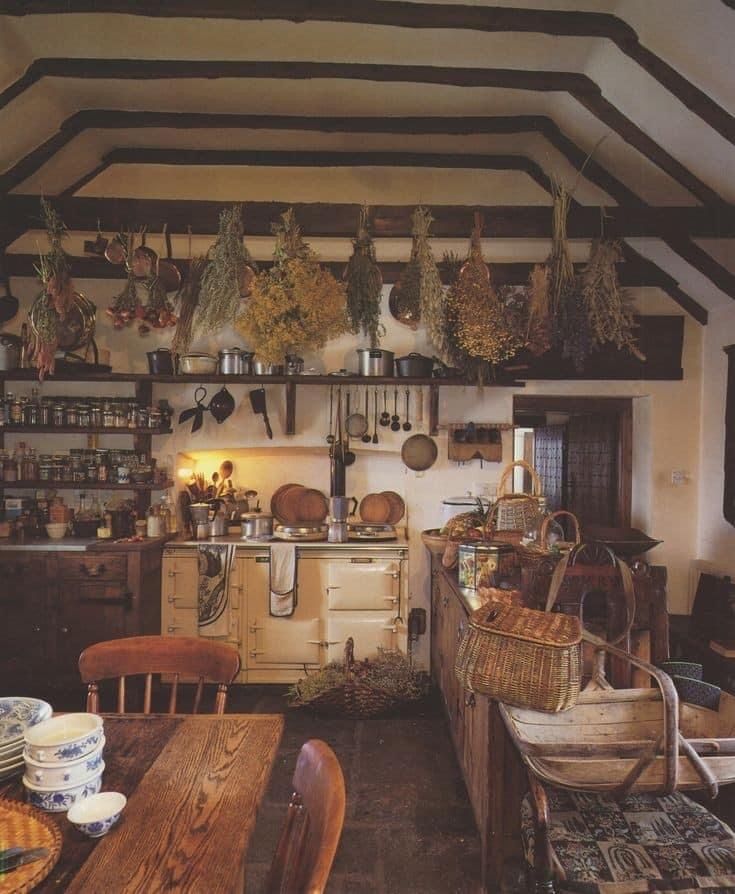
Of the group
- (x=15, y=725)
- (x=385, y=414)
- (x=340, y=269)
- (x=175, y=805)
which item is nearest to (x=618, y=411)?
(x=385, y=414)

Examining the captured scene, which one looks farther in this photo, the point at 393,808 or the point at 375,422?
the point at 375,422

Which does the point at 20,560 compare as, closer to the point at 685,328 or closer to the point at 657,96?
the point at 657,96

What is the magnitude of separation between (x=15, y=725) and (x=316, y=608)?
2.71 meters

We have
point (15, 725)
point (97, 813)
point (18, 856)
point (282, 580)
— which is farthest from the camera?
point (282, 580)

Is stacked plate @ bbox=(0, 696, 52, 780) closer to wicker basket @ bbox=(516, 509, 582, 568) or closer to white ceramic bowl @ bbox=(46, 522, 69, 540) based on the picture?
wicker basket @ bbox=(516, 509, 582, 568)

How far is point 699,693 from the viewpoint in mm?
2133

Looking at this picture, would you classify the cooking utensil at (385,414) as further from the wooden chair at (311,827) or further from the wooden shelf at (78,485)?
the wooden chair at (311,827)

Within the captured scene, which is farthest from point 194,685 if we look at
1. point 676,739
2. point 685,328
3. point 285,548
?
point 685,328

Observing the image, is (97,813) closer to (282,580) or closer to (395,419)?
(282,580)

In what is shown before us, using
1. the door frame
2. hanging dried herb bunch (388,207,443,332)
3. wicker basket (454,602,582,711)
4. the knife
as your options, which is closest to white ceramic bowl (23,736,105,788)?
the knife

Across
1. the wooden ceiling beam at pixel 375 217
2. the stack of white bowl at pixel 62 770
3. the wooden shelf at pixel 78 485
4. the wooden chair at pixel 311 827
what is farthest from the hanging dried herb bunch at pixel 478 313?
the stack of white bowl at pixel 62 770

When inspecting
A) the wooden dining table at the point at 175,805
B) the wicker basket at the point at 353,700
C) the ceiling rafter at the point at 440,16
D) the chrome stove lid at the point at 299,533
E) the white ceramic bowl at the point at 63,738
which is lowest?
the wicker basket at the point at 353,700

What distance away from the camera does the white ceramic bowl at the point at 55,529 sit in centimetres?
420

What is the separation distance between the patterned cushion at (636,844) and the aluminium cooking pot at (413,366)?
287 cm
